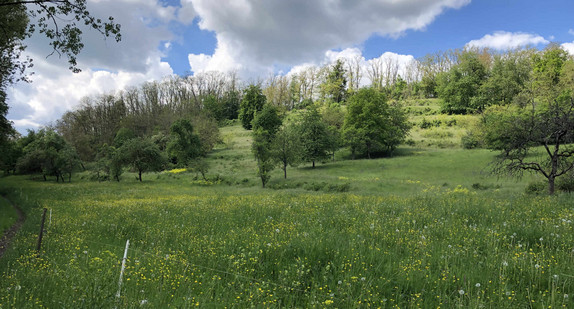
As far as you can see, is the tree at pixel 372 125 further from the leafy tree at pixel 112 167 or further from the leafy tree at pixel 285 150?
the leafy tree at pixel 112 167

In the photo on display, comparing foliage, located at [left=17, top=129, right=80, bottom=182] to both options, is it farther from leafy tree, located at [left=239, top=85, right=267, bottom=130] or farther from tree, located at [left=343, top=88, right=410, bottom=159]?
tree, located at [left=343, top=88, right=410, bottom=159]

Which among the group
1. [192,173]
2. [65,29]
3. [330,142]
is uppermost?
[65,29]

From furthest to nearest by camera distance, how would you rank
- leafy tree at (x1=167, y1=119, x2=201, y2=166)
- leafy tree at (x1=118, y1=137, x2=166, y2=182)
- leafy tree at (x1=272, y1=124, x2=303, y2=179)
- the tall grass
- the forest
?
leafy tree at (x1=167, y1=119, x2=201, y2=166), leafy tree at (x1=118, y1=137, x2=166, y2=182), leafy tree at (x1=272, y1=124, x2=303, y2=179), the forest, the tall grass

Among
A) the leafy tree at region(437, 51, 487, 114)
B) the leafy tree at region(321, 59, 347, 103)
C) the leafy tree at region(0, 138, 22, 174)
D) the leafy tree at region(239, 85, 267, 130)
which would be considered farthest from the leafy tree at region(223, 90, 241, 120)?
the leafy tree at region(437, 51, 487, 114)

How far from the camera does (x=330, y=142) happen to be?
53656 millimetres

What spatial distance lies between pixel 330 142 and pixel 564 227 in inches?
1835

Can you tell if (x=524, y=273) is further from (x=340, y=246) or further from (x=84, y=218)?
(x=84, y=218)

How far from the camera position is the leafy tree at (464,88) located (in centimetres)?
7950

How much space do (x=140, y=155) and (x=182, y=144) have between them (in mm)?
12869

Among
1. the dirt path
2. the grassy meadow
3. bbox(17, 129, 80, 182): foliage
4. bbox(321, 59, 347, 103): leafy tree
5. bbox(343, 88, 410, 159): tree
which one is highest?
bbox(321, 59, 347, 103): leafy tree

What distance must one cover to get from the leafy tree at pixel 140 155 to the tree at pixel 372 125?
3742 cm

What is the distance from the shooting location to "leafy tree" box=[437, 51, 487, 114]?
261 ft

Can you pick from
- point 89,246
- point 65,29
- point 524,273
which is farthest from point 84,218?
point 524,273

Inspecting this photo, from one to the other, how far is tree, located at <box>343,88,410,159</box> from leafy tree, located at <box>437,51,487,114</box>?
26.2 meters
